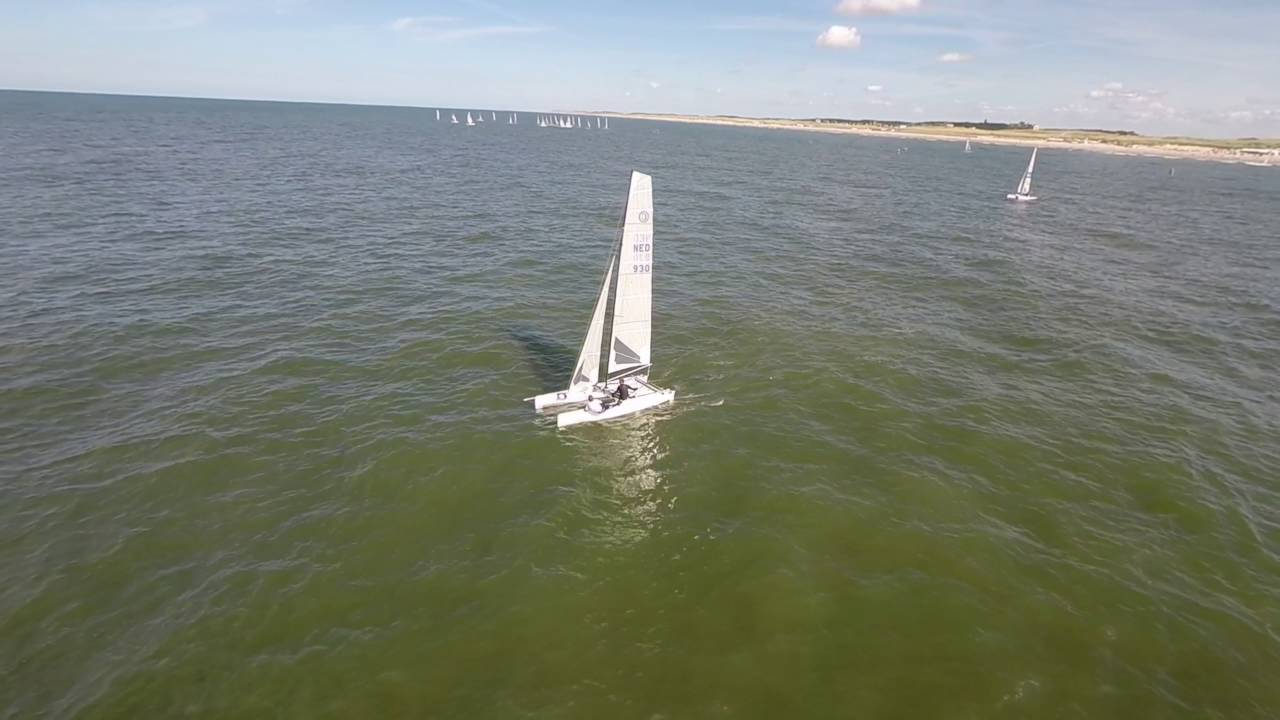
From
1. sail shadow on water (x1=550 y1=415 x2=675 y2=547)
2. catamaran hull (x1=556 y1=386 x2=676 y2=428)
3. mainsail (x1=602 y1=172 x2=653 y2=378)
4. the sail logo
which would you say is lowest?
sail shadow on water (x1=550 y1=415 x2=675 y2=547)

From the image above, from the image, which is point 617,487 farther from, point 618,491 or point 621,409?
point 621,409

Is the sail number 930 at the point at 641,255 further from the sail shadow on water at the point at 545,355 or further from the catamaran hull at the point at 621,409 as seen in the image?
the sail shadow on water at the point at 545,355

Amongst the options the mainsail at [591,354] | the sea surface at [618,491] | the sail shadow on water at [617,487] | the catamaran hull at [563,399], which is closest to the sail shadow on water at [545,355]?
the sea surface at [618,491]

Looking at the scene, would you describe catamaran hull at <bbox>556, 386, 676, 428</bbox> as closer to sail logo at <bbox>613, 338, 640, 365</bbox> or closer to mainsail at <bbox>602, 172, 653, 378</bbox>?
sail logo at <bbox>613, 338, 640, 365</bbox>

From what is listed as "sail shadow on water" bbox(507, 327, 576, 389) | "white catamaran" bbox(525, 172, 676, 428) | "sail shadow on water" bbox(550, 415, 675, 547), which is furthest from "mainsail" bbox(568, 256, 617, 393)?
"sail shadow on water" bbox(507, 327, 576, 389)

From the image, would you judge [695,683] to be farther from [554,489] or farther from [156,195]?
[156,195]

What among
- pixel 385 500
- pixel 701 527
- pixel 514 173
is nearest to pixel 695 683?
pixel 701 527
